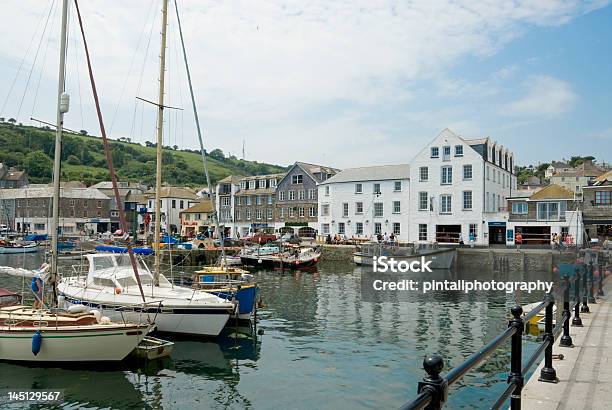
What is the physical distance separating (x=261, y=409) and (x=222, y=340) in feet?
26.3

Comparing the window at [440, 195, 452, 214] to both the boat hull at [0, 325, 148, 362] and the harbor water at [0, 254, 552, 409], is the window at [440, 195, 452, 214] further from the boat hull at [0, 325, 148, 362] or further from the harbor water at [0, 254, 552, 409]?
the boat hull at [0, 325, 148, 362]

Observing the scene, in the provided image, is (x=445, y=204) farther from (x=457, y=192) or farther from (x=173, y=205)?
(x=173, y=205)

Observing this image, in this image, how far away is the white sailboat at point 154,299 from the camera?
2002 cm

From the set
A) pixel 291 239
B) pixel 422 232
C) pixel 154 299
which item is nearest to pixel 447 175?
pixel 422 232

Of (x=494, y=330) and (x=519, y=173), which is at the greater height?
(x=519, y=173)

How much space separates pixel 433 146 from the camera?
60844 millimetres

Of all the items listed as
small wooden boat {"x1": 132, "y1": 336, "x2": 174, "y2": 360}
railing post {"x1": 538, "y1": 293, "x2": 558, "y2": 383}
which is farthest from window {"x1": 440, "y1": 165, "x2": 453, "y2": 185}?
railing post {"x1": 538, "y1": 293, "x2": 558, "y2": 383}

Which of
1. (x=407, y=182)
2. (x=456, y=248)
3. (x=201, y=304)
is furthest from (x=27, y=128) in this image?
(x=201, y=304)

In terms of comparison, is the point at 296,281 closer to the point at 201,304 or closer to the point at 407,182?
the point at 201,304

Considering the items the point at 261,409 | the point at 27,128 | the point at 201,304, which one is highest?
the point at 27,128

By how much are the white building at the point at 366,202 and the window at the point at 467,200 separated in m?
7.10

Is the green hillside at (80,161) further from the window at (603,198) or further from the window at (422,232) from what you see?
the window at (603,198)

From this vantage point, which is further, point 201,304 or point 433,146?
point 433,146

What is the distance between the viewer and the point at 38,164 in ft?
472
